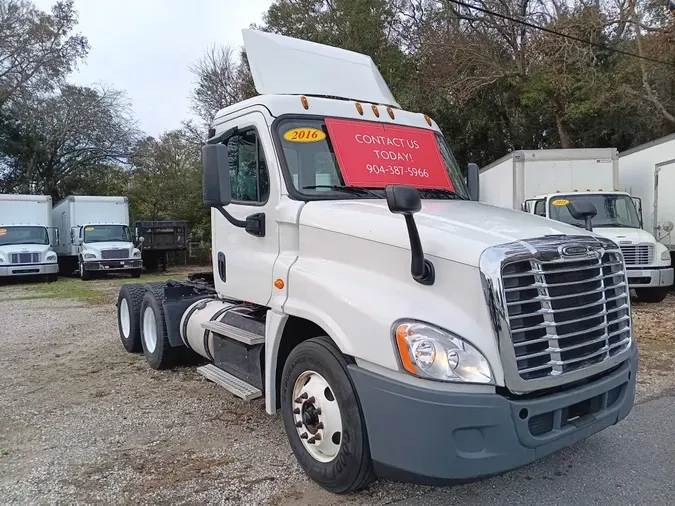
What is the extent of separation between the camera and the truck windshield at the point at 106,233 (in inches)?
848

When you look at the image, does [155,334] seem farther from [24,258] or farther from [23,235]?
[23,235]

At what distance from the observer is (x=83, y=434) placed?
4730 mm

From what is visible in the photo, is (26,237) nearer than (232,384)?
No

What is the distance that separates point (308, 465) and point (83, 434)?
2246 millimetres

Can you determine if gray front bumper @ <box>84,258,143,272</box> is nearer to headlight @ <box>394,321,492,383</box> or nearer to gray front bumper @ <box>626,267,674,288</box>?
gray front bumper @ <box>626,267,674,288</box>

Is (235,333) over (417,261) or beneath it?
beneath

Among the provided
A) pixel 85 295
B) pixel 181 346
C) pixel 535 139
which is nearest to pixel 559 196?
pixel 181 346

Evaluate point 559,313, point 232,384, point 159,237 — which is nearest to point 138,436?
point 232,384

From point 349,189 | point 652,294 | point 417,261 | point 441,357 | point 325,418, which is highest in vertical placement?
point 349,189

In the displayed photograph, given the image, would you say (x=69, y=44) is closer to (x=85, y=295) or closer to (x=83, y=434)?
(x=85, y=295)

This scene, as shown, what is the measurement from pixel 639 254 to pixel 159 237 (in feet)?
59.2

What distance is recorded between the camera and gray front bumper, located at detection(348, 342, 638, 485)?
2.82 metres

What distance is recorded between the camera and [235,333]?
181 inches

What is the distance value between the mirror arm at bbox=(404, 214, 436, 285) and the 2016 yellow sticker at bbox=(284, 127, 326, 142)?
153 cm
